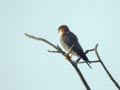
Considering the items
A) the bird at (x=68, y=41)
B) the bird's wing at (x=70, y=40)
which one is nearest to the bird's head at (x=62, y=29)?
the bird at (x=68, y=41)

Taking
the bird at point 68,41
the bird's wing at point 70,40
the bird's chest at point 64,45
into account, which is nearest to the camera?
the bird at point 68,41

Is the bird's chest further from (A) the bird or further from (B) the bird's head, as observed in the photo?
(B) the bird's head

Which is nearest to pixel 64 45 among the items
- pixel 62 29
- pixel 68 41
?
pixel 68 41

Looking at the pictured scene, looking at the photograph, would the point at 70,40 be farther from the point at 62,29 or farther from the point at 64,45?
the point at 62,29

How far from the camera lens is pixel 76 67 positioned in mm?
3564

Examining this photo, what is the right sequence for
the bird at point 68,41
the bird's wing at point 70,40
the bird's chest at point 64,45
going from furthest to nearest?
1. the bird's chest at point 64,45
2. the bird's wing at point 70,40
3. the bird at point 68,41

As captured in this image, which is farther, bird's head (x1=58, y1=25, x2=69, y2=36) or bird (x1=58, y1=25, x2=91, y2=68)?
bird's head (x1=58, y1=25, x2=69, y2=36)

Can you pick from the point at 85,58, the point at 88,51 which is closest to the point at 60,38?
the point at 85,58

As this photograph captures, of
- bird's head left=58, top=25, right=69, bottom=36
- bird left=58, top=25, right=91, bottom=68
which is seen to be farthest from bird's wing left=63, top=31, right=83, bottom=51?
bird's head left=58, top=25, right=69, bottom=36

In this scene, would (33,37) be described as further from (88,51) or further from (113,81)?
(113,81)

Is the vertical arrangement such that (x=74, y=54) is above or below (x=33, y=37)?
below

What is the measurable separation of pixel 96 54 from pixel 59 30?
7.89m

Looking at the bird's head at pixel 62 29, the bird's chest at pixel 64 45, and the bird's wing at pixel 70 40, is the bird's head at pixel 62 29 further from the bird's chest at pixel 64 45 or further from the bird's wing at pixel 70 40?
the bird's chest at pixel 64 45

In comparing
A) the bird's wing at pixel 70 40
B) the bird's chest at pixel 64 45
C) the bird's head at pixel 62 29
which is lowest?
the bird's chest at pixel 64 45
